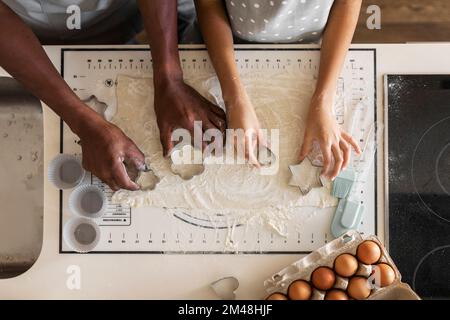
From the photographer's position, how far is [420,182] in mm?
928

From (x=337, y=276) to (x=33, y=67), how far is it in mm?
668

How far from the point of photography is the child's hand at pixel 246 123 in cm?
89

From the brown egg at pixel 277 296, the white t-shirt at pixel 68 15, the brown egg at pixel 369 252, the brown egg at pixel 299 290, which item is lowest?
the brown egg at pixel 277 296

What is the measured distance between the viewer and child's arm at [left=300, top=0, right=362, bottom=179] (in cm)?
88

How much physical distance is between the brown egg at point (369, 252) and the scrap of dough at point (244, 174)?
107 millimetres

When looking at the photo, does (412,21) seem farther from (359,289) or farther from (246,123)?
(359,289)

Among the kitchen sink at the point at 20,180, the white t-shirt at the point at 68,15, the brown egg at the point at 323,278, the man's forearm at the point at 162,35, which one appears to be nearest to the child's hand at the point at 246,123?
the man's forearm at the point at 162,35

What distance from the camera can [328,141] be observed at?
0.88 meters

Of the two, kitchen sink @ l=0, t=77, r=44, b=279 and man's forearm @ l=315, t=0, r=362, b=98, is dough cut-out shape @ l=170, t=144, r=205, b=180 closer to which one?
man's forearm @ l=315, t=0, r=362, b=98

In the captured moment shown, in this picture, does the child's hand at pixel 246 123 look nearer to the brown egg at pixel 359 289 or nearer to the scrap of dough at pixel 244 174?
the scrap of dough at pixel 244 174

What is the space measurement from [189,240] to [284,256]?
0.19 m

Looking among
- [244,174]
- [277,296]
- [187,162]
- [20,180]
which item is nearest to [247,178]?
[244,174]

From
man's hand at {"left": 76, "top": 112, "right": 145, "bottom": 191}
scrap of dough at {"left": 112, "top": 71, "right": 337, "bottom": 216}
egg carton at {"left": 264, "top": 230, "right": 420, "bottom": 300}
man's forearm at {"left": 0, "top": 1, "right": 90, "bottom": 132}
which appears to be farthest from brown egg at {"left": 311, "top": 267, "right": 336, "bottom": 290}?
man's forearm at {"left": 0, "top": 1, "right": 90, "bottom": 132}

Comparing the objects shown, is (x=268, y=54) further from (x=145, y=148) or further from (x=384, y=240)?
(x=384, y=240)
